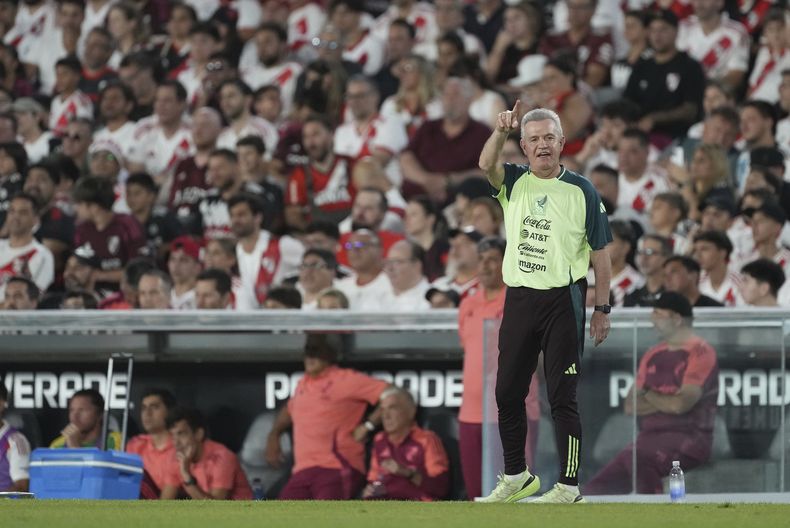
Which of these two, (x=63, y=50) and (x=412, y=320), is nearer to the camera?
(x=412, y=320)

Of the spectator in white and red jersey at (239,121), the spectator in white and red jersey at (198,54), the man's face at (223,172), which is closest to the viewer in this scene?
the man's face at (223,172)

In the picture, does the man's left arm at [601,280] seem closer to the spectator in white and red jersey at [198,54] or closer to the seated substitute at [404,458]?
the seated substitute at [404,458]

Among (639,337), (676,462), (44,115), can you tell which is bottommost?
(676,462)

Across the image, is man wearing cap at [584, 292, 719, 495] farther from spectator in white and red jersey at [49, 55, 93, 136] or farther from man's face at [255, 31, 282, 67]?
spectator in white and red jersey at [49, 55, 93, 136]

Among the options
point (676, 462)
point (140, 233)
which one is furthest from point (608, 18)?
point (676, 462)

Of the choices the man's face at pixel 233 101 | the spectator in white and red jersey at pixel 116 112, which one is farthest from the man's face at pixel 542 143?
the spectator in white and red jersey at pixel 116 112

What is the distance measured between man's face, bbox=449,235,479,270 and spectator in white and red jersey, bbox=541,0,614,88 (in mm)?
3622

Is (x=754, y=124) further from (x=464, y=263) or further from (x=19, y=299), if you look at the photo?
(x=19, y=299)

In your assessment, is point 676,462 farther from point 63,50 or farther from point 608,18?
point 63,50

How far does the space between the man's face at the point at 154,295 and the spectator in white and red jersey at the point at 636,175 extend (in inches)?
149

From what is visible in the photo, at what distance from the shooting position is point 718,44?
50.0ft

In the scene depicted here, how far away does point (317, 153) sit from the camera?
15.0m

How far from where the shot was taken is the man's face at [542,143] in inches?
314

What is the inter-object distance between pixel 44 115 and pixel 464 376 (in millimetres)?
8069
